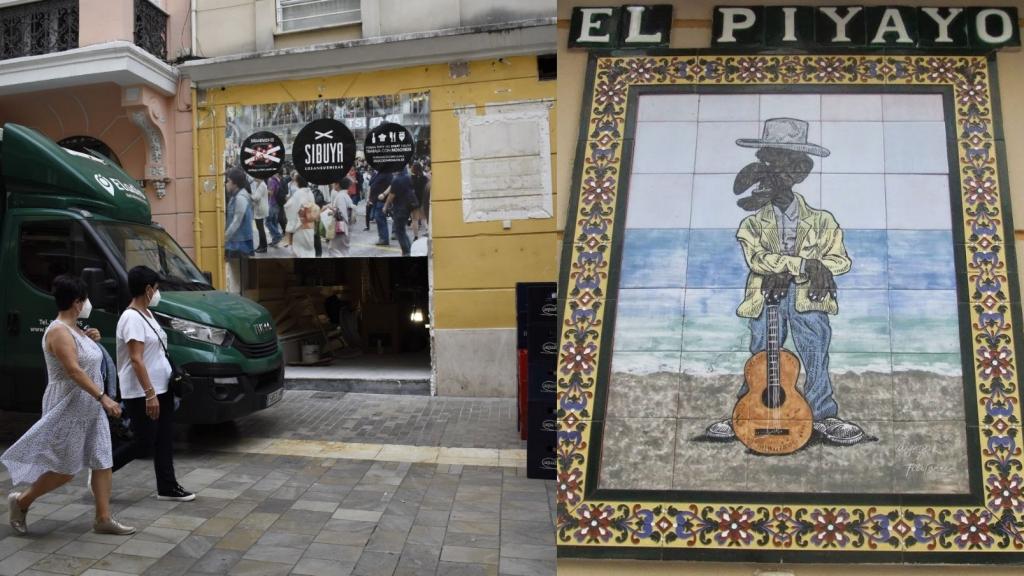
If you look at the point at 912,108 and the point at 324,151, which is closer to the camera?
the point at 912,108

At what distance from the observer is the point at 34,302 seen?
5.71 metres

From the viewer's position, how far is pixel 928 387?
274 cm

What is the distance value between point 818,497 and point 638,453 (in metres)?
0.81

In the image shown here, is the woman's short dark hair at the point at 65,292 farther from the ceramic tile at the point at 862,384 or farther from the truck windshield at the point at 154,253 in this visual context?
the ceramic tile at the point at 862,384

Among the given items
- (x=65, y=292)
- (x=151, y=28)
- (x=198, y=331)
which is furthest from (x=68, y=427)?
(x=151, y=28)

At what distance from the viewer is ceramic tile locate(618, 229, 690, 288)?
2.80m

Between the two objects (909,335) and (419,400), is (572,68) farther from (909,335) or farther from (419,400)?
(419,400)

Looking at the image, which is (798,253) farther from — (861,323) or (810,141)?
(810,141)

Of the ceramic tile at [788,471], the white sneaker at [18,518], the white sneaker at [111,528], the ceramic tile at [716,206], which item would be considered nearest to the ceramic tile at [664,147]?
the ceramic tile at [716,206]

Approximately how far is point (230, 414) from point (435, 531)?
2.77m

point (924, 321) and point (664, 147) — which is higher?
point (664, 147)

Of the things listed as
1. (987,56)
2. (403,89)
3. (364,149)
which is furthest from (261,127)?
(987,56)

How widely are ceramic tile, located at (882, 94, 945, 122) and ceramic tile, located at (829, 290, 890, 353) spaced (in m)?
0.87

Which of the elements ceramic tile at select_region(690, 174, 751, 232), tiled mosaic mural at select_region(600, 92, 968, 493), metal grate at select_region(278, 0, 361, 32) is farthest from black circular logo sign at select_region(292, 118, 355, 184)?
ceramic tile at select_region(690, 174, 751, 232)
